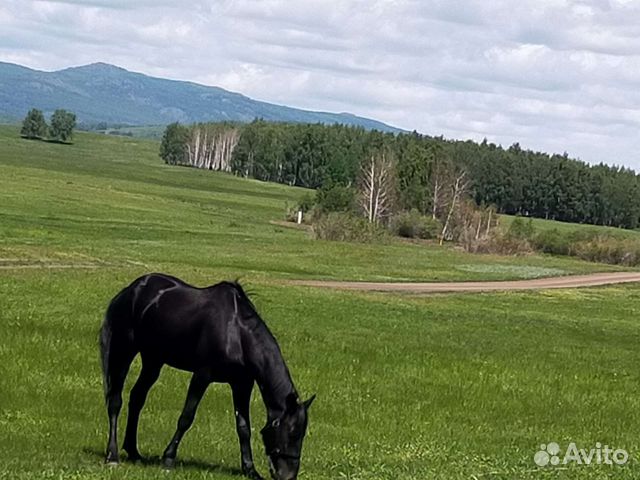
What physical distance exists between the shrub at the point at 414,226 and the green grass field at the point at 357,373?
4811cm

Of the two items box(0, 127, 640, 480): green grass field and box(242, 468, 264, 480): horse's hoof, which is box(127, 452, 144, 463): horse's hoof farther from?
box(242, 468, 264, 480): horse's hoof

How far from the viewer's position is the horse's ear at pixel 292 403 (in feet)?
37.9

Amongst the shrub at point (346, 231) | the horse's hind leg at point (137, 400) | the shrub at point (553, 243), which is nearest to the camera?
the horse's hind leg at point (137, 400)

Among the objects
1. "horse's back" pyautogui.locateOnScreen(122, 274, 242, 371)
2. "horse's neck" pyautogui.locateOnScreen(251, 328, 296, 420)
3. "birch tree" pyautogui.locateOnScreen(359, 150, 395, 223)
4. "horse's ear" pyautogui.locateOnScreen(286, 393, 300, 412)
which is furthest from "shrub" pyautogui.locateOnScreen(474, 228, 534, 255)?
"horse's ear" pyautogui.locateOnScreen(286, 393, 300, 412)

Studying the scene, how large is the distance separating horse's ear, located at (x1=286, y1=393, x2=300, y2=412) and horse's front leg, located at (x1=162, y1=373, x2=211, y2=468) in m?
1.13

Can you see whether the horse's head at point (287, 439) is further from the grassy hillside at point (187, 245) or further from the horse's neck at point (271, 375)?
the grassy hillside at point (187, 245)

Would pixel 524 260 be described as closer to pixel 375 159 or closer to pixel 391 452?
pixel 375 159

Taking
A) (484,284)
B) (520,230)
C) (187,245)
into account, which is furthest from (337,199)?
(484,284)

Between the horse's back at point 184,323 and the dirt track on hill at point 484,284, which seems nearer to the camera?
the horse's back at point 184,323

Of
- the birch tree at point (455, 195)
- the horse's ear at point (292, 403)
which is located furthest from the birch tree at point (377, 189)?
the horse's ear at point (292, 403)

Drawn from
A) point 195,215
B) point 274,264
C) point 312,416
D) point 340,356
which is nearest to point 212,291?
point 312,416

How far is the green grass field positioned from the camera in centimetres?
1401

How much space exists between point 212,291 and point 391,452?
4.33m

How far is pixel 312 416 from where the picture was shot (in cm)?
1950
